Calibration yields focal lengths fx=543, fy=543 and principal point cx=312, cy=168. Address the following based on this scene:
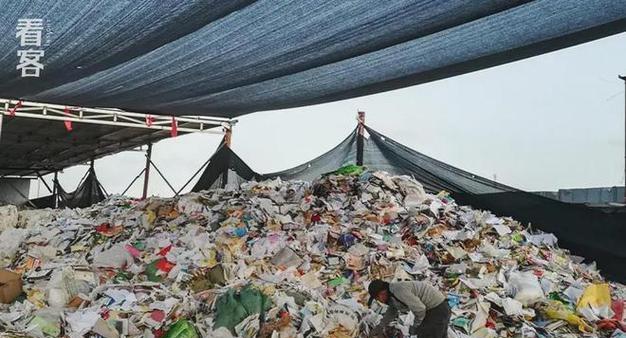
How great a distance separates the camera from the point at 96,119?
1026 centimetres

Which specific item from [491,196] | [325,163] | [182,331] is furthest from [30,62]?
[325,163]

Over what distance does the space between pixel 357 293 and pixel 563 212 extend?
313 cm

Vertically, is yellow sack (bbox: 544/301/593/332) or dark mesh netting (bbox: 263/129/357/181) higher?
dark mesh netting (bbox: 263/129/357/181)

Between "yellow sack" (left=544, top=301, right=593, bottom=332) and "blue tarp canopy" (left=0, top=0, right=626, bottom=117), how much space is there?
2.55 metres

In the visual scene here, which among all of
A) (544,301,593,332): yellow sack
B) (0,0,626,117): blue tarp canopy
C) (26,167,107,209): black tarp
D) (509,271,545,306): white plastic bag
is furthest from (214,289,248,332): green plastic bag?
(26,167,107,209): black tarp

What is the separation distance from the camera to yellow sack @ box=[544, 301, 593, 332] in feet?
14.5

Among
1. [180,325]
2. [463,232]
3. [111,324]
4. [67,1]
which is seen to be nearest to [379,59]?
[67,1]

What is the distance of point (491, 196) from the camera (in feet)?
23.8

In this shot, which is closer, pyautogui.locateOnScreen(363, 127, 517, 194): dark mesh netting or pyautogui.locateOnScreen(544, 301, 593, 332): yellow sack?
pyautogui.locateOnScreen(544, 301, 593, 332): yellow sack

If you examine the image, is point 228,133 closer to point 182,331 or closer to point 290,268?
point 290,268

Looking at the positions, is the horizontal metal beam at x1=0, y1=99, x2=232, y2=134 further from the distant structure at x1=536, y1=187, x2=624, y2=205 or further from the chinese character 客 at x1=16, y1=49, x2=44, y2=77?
the chinese character 客 at x1=16, y1=49, x2=44, y2=77

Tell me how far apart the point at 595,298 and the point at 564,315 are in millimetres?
463

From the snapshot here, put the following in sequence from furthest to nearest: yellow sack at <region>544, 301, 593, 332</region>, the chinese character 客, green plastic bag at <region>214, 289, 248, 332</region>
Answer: yellow sack at <region>544, 301, 593, 332</region> < green plastic bag at <region>214, 289, 248, 332</region> < the chinese character 客

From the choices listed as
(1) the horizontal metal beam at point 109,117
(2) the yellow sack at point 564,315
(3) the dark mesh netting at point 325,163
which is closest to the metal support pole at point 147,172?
(1) the horizontal metal beam at point 109,117
